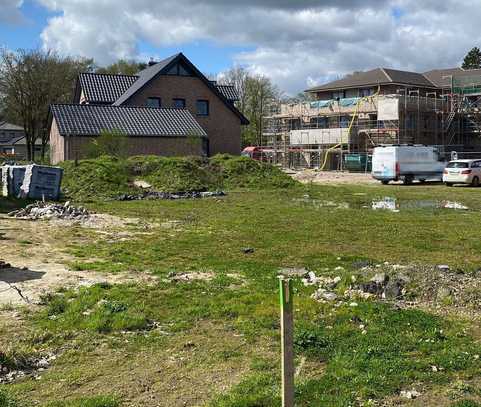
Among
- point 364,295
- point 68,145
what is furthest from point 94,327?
point 68,145

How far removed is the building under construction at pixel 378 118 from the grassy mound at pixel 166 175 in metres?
23.8

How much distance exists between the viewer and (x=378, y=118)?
57.3m

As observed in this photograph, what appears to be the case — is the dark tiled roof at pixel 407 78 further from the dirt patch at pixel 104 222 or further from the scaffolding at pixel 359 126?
the dirt patch at pixel 104 222

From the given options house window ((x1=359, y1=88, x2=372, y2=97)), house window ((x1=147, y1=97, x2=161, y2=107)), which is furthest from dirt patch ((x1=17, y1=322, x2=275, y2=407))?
house window ((x1=359, y1=88, x2=372, y2=97))

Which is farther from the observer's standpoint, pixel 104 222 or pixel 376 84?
pixel 376 84

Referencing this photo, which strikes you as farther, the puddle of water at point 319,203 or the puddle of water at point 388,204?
the puddle of water at point 319,203

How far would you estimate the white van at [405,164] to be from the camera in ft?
117

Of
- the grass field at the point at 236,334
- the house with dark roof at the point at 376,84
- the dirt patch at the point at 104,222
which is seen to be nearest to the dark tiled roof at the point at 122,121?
the dirt patch at the point at 104,222

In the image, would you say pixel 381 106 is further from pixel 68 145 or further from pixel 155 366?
pixel 155 366

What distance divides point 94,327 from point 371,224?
1093 cm

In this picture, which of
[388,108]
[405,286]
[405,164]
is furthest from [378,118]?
[405,286]

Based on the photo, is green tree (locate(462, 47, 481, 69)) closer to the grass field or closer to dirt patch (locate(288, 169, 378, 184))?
dirt patch (locate(288, 169, 378, 184))

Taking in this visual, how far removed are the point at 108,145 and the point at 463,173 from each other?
2016 centimetres

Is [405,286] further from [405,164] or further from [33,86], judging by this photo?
[33,86]
